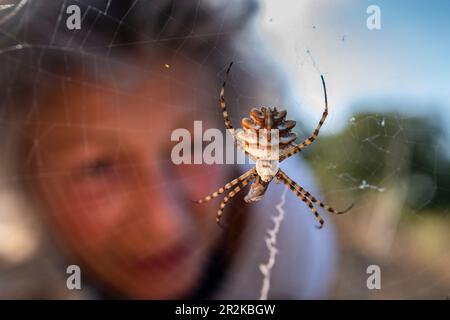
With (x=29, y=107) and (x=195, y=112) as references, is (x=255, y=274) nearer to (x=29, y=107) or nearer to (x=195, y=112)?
(x=195, y=112)

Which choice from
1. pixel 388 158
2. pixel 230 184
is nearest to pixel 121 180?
pixel 230 184

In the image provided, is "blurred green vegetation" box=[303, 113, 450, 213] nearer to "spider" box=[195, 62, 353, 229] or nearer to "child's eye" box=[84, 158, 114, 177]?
"spider" box=[195, 62, 353, 229]

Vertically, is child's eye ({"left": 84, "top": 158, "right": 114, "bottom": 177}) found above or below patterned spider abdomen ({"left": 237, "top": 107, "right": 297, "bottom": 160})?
below

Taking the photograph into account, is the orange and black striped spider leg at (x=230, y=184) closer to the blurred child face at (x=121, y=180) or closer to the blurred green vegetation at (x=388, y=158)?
the blurred child face at (x=121, y=180)

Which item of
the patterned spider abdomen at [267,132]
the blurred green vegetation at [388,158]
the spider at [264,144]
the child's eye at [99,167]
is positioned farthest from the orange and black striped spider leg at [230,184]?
the blurred green vegetation at [388,158]

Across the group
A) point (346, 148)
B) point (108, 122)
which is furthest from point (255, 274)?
point (108, 122)

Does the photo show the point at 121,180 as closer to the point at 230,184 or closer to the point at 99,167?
the point at 99,167

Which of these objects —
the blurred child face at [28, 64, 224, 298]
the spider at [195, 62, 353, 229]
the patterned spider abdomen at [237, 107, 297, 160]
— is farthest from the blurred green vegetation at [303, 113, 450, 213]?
the patterned spider abdomen at [237, 107, 297, 160]
